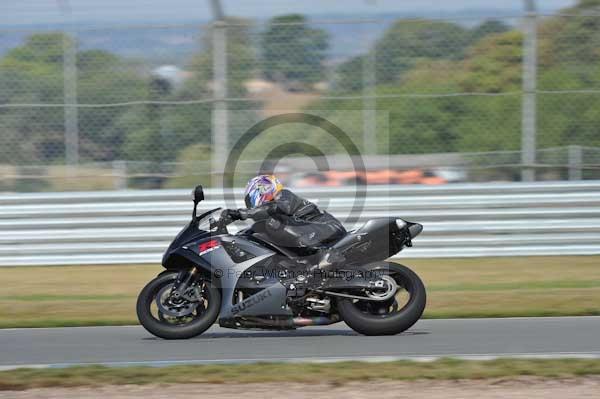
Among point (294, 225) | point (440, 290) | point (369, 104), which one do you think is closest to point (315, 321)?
point (294, 225)

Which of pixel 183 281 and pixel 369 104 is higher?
pixel 369 104

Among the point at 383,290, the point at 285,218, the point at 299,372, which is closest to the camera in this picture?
the point at 299,372

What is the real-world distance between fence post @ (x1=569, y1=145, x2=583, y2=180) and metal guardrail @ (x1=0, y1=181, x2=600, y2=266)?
21 centimetres

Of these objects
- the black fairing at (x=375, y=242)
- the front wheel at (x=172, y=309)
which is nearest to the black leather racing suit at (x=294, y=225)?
the black fairing at (x=375, y=242)

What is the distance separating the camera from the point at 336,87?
12375mm

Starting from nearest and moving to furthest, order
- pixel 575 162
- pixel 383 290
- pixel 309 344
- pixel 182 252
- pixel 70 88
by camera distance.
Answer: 1. pixel 309 344
2. pixel 383 290
3. pixel 182 252
4. pixel 575 162
5. pixel 70 88

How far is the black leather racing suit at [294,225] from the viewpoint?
7809 millimetres

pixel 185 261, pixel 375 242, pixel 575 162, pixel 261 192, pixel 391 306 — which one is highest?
pixel 575 162

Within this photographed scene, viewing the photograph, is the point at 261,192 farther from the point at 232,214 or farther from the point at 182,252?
the point at 182,252

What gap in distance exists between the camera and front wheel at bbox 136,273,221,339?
778cm

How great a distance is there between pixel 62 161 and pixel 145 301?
528cm

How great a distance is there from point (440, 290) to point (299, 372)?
15.2 ft

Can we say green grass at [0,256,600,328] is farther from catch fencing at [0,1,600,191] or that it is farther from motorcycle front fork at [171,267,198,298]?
motorcycle front fork at [171,267,198,298]

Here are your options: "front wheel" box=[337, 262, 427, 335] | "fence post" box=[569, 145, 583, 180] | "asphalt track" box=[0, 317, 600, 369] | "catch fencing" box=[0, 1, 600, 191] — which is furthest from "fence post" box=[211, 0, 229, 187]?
"front wheel" box=[337, 262, 427, 335]
